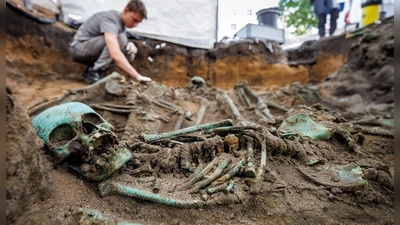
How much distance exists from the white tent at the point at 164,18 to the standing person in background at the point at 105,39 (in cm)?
100

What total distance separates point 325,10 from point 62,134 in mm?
5343

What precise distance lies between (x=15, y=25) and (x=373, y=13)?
219 inches

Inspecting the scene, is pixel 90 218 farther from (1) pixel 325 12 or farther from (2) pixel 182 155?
(1) pixel 325 12

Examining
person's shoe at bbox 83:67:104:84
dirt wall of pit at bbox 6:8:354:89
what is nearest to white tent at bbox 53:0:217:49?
dirt wall of pit at bbox 6:8:354:89

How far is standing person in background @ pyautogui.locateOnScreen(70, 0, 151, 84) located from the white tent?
100cm

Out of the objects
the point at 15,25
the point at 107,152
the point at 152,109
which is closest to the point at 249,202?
the point at 107,152

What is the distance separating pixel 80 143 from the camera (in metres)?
1.10

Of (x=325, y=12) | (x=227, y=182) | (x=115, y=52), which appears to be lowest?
(x=227, y=182)

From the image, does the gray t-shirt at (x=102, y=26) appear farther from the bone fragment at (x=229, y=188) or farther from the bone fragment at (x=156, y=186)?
the bone fragment at (x=229, y=188)

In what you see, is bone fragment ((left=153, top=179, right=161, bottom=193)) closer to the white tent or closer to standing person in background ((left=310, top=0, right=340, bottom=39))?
the white tent

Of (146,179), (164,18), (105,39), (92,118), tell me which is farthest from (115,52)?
(146,179)

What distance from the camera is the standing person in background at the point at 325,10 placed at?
4.83 m

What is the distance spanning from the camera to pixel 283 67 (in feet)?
18.6

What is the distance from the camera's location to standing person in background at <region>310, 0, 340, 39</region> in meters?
4.83
